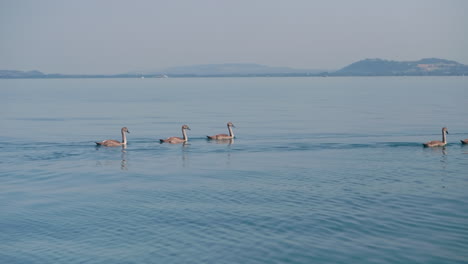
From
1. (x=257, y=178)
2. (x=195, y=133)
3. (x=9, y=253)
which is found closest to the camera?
(x=9, y=253)

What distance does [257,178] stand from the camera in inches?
1291

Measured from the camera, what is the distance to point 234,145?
45844 mm

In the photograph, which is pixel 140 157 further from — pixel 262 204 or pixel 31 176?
pixel 262 204

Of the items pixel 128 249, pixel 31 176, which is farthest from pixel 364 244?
pixel 31 176

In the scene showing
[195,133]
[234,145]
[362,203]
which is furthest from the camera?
[195,133]

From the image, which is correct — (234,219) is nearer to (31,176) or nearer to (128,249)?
(128,249)


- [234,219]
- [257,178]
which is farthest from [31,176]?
[234,219]

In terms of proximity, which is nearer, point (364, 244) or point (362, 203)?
point (364, 244)

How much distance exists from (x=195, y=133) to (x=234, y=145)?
8.93 meters

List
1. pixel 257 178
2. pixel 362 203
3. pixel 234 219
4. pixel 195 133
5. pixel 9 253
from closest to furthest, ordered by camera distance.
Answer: pixel 9 253 < pixel 234 219 < pixel 362 203 < pixel 257 178 < pixel 195 133

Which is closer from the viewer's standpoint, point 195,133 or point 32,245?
point 32,245

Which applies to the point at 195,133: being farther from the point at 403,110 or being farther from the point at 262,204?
the point at 403,110

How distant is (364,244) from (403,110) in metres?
59.4

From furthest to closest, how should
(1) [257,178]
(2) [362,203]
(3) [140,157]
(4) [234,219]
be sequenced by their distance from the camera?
(3) [140,157] < (1) [257,178] < (2) [362,203] < (4) [234,219]
